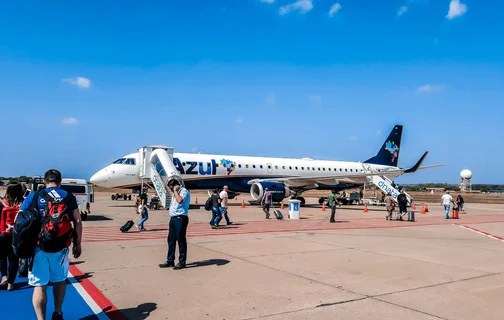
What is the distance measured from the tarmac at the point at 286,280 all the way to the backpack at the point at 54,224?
3.89 ft

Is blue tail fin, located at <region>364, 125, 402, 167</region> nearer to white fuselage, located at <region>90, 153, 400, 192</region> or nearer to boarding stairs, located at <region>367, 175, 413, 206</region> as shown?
white fuselage, located at <region>90, 153, 400, 192</region>

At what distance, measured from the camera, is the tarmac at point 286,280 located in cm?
→ 564

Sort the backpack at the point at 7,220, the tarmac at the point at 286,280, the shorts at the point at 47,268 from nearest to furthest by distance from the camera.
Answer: the shorts at the point at 47,268, the tarmac at the point at 286,280, the backpack at the point at 7,220

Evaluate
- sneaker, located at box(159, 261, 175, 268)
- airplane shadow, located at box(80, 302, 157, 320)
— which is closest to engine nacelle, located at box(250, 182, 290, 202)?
sneaker, located at box(159, 261, 175, 268)

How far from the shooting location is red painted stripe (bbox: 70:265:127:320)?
5441mm

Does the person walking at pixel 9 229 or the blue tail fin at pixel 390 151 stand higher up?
the blue tail fin at pixel 390 151

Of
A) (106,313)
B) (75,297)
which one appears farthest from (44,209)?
(75,297)


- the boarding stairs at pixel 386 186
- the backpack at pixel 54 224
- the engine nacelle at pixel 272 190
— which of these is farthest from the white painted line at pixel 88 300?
the boarding stairs at pixel 386 186

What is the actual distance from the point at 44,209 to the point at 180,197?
401 cm

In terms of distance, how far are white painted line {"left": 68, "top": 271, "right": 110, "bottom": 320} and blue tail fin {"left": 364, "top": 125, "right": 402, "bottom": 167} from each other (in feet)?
122

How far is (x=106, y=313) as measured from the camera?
217 inches

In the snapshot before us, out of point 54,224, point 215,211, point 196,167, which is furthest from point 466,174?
point 54,224

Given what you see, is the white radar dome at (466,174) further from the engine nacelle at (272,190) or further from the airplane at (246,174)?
the engine nacelle at (272,190)

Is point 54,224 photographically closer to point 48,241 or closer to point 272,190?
point 48,241
